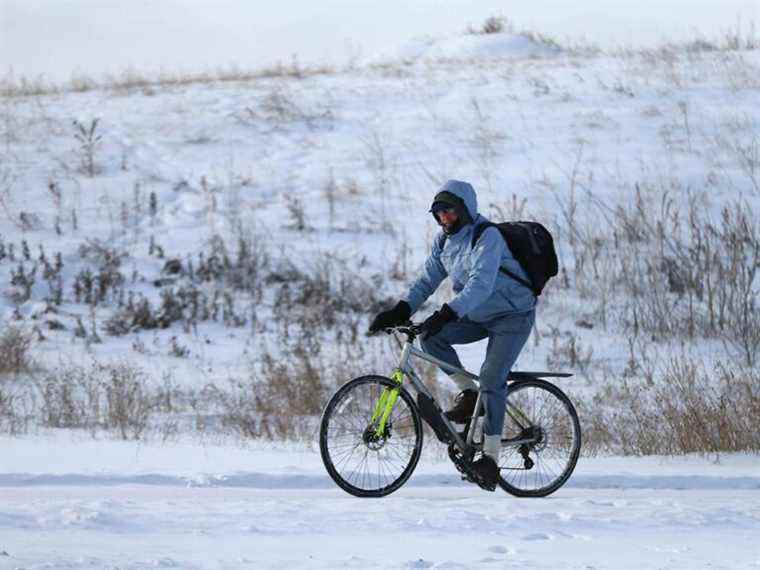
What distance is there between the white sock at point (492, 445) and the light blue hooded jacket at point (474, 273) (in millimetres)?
734

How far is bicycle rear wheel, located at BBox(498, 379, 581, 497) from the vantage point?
26.7 ft

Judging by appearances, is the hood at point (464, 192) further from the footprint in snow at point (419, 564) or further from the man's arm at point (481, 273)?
the footprint in snow at point (419, 564)

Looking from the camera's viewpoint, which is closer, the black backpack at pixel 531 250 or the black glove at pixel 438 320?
the black glove at pixel 438 320

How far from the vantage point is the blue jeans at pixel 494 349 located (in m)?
7.73

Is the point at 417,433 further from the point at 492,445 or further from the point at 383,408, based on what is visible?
the point at 492,445

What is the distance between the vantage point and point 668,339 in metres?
14.8

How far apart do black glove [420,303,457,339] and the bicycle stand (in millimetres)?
93

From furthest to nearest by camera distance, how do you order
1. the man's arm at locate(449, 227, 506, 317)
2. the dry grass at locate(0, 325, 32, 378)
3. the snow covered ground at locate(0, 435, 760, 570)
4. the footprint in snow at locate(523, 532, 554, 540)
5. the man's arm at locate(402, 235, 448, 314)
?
the dry grass at locate(0, 325, 32, 378)
the man's arm at locate(402, 235, 448, 314)
the man's arm at locate(449, 227, 506, 317)
the footprint in snow at locate(523, 532, 554, 540)
the snow covered ground at locate(0, 435, 760, 570)

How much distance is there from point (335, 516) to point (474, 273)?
164cm

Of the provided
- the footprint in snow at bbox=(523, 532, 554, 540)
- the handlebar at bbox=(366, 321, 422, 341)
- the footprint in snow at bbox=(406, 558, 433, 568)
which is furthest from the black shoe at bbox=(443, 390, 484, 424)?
the footprint in snow at bbox=(406, 558, 433, 568)

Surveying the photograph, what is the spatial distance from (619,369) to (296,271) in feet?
15.5

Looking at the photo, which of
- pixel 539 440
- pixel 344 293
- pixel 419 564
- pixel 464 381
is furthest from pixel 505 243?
pixel 344 293

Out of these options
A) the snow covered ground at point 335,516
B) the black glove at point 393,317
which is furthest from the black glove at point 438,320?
the snow covered ground at point 335,516

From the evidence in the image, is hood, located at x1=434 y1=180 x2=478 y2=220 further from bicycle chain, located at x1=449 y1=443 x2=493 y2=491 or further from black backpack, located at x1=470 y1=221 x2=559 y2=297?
bicycle chain, located at x1=449 y1=443 x2=493 y2=491
